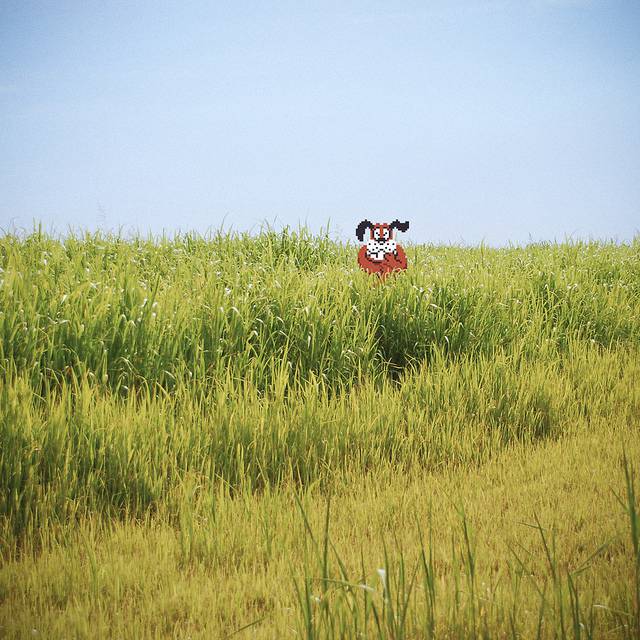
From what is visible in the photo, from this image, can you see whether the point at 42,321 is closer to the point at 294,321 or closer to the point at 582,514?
the point at 294,321

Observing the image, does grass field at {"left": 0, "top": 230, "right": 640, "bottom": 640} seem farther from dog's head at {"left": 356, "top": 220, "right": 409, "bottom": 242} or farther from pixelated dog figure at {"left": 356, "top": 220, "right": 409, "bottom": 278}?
dog's head at {"left": 356, "top": 220, "right": 409, "bottom": 242}

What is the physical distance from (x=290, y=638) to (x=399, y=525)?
1.11 metres

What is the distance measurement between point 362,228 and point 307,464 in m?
5.04

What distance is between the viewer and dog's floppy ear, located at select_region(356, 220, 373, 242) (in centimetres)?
821

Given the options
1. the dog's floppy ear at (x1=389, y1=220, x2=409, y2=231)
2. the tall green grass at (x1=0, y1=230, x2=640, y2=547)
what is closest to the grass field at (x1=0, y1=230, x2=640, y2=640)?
the tall green grass at (x1=0, y1=230, x2=640, y2=547)

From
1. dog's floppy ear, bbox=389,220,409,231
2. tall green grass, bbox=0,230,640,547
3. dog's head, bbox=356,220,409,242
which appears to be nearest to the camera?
tall green grass, bbox=0,230,640,547

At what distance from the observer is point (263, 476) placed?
3.58 m

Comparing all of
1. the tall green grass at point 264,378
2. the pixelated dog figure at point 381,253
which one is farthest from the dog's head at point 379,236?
the tall green grass at point 264,378

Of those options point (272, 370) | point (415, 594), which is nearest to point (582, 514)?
point (415, 594)

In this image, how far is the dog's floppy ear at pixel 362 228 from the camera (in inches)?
323

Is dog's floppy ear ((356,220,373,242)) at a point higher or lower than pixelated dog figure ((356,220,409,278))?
higher

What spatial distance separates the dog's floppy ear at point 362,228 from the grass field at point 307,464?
4.42ft

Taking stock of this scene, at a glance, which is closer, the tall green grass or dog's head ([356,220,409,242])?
the tall green grass

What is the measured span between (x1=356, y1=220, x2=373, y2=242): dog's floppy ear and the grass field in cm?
135
